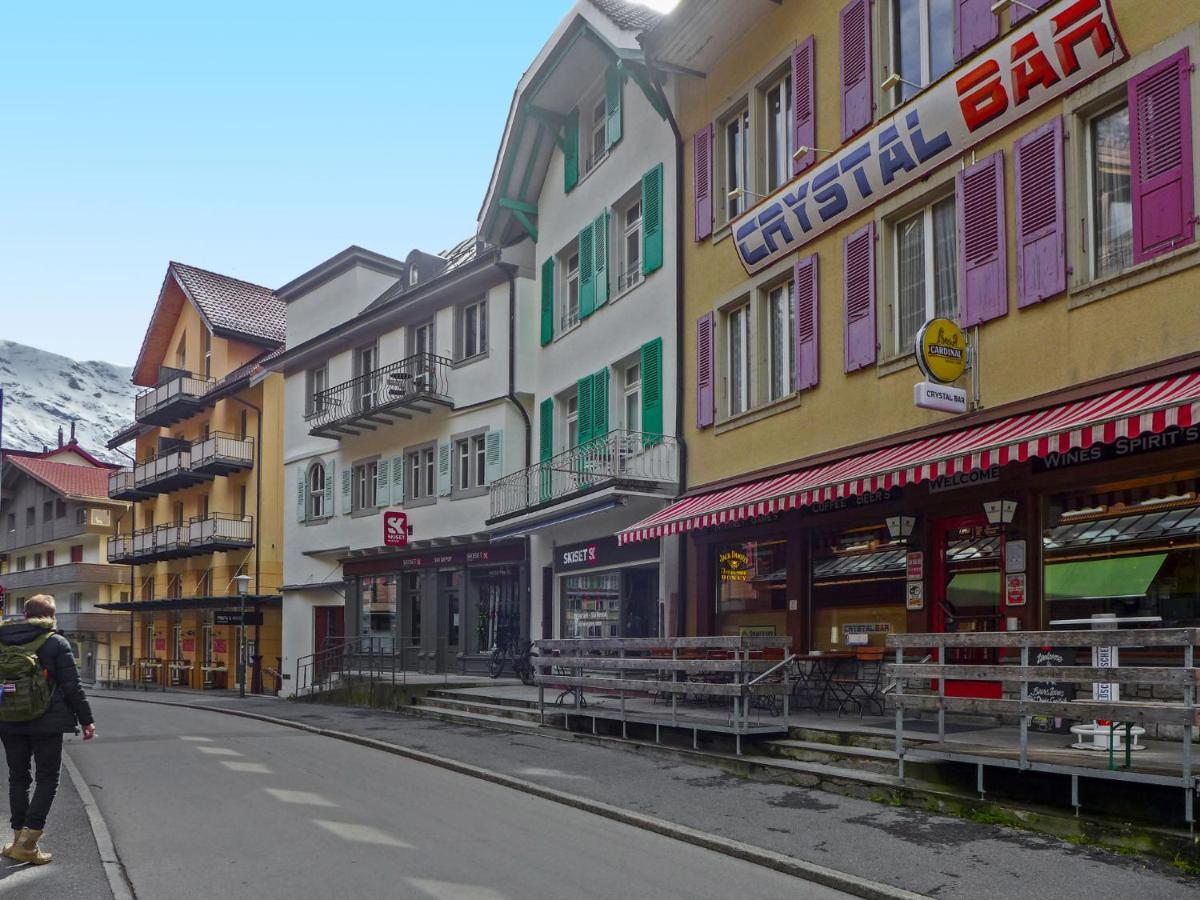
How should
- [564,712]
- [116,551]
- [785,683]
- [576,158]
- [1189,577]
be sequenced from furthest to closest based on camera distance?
[116,551] < [576,158] < [564,712] < [785,683] < [1189,577]

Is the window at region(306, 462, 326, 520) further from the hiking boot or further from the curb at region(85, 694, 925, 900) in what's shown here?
the hiking boot

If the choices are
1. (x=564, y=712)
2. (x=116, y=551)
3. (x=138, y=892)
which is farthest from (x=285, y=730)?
(x=116, y=551)

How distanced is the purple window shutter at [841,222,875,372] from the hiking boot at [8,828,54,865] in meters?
Result: 9.80

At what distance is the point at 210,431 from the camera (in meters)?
42.3

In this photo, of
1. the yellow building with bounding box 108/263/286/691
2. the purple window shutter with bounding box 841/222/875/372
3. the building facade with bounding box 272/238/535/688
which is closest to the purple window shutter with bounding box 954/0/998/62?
the purple window shutter with bounding box 841/222/875/372

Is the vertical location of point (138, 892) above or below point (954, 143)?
below

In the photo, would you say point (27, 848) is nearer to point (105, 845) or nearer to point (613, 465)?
point (105, 845)

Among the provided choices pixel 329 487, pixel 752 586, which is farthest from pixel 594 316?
pixel 329 487

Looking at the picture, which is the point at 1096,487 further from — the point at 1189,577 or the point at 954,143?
the point at 954,143

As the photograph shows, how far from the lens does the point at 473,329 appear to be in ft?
89.8

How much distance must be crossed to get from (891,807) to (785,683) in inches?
108

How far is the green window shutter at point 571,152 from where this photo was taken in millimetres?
23406

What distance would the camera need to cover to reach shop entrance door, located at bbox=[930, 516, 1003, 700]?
41.2 ft

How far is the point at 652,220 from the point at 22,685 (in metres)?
13.7
